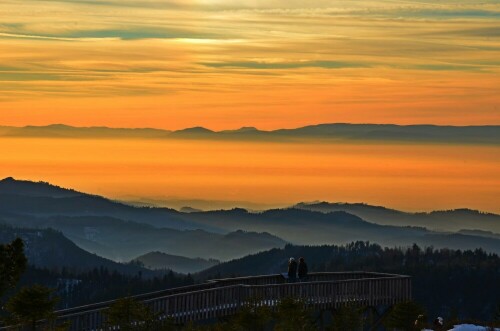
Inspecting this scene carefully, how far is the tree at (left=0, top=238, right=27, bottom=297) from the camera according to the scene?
60.2m

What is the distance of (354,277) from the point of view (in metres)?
94.1

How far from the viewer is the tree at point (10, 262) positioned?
2368 inches

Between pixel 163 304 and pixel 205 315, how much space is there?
14.6 ft

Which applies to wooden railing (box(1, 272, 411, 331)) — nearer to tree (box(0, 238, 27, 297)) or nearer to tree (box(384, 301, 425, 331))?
tree (box(0, 238, 27, 297))

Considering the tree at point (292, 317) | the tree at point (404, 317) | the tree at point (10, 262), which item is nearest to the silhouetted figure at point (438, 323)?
the tree at point (292, 317)

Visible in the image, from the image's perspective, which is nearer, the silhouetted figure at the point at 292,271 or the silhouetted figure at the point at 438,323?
the silhouetted figure at the point at 438,323

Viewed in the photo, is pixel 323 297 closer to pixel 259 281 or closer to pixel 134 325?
pixel 259 281

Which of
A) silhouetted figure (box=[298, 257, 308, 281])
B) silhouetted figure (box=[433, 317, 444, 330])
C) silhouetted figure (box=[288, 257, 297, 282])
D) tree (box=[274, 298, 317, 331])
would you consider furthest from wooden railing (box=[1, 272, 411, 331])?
silhouetted figure (box=[433, 317, 444, 330])

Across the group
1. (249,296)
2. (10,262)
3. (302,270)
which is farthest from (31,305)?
(302,270)

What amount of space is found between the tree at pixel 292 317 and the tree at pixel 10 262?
13.1 m

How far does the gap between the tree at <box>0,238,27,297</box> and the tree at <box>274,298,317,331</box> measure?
13.1 m

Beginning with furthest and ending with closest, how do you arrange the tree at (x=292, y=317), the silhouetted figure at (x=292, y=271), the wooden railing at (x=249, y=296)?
1. the silhouetted figure at (x=292, y=271)
2. the wooden railing at (x=249, y=296)
3. the tree at (x=292, y=317)

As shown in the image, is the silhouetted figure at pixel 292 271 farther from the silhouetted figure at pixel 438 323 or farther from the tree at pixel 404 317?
the silhouetted figure at pixel 438 323

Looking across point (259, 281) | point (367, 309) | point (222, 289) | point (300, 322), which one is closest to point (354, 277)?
point (367, 309)
